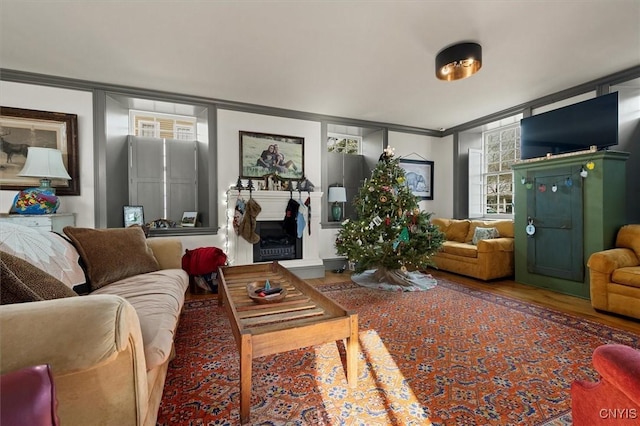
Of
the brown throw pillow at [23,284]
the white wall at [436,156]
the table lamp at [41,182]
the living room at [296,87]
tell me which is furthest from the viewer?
the white wall at [436,156]

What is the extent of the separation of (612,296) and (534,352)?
4.42ft

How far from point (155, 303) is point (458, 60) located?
302 cm

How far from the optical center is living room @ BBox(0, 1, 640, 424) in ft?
7.52

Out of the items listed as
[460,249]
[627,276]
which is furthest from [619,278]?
[460,249]

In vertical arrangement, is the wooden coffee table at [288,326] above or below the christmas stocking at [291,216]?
below

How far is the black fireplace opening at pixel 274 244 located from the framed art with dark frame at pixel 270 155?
76 centimetres

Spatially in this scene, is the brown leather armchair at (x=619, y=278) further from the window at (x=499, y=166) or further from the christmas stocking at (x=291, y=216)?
the christmas stocking at (x=291, y=216)

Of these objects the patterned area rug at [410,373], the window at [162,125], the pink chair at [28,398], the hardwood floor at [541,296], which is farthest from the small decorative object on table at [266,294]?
the window at [162,125]

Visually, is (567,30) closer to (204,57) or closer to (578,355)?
(578,355)

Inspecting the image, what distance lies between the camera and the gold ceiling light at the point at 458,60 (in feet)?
8.31

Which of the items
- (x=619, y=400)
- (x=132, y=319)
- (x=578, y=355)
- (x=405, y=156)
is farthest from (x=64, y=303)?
(x=405, y=156)

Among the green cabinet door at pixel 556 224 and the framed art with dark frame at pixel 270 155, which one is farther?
the framed art with dark frame at pixel 270 155

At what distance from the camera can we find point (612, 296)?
2557 mm

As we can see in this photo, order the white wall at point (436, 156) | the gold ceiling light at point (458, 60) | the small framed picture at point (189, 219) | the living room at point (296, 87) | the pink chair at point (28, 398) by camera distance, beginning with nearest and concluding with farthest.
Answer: the pink chair at point (28, 398) → the living room at point (296, 87) → the gold ceiling light at point (458, 60) → the small framed picture at point (189, 219) → the white wall at point (436, 156)
